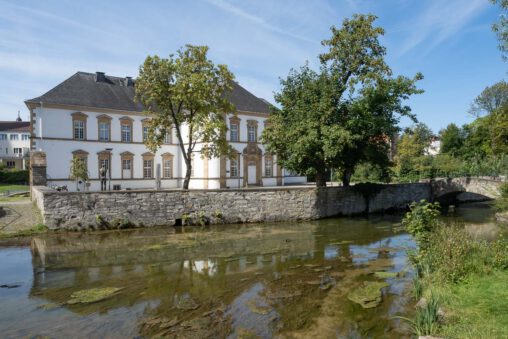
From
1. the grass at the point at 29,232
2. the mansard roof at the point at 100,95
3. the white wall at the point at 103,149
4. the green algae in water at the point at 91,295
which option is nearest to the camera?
the green algae in water at the point at 91,295

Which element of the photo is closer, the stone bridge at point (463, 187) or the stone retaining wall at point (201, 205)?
the stone retaining wall at point (201, 205)

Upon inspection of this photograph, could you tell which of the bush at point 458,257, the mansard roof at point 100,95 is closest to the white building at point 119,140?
the mansard roof at point 100,95

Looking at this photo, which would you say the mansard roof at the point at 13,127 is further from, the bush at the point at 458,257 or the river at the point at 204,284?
the bush at the point at 458,257

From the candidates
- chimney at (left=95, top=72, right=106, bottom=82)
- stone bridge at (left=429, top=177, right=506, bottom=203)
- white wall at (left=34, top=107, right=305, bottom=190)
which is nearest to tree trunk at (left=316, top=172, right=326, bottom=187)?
white wall at (left=34, top=107, right=305, bottom=190)

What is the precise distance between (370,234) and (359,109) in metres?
7.34

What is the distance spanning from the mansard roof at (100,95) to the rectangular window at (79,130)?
149 centimetres

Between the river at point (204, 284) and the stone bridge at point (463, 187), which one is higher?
the stone bridge at point (463, 187)

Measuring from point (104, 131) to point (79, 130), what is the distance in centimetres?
206

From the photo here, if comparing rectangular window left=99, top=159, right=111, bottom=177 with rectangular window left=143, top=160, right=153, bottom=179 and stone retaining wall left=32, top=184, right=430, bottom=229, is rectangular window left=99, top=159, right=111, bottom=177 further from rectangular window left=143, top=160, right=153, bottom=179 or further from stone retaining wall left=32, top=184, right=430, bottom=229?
stone retaining wall left=32, top=184, right=430, bottom=229

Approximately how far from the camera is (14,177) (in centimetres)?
4600

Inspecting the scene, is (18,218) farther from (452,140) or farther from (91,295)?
(452,140)

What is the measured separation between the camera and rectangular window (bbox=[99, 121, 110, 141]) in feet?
108

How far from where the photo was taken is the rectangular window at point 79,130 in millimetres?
31656

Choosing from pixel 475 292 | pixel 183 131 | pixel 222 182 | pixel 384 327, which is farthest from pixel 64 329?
pixel 183 131
